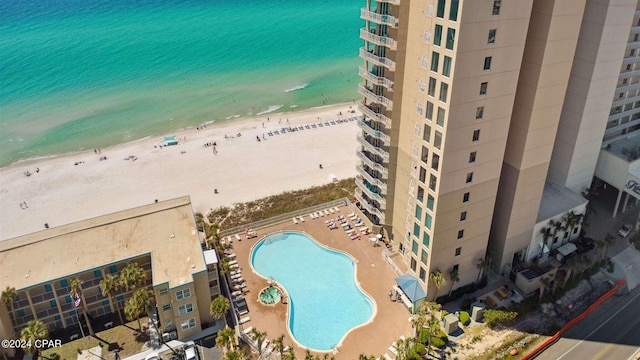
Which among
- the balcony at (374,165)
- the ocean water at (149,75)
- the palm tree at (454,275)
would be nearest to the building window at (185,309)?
the balcony at (374,165)

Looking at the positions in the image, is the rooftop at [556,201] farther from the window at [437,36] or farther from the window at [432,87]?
the window at [437,36]

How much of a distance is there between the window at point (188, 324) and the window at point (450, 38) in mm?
37844

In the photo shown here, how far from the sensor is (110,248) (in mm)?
50281

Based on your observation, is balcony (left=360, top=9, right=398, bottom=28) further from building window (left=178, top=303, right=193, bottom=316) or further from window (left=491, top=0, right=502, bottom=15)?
building window (left=178, top=303, right=193, bottom=316)

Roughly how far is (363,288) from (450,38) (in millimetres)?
30211

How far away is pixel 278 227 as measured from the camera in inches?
2579

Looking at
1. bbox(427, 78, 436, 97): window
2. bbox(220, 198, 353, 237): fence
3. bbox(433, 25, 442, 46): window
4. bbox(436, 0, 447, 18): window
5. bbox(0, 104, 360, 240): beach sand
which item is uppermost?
bbox(436, 0, 447, 18): window

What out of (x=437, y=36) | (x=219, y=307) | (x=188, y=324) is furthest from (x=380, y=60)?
(x=188, y=324)

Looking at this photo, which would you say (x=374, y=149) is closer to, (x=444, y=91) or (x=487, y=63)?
(x=444, y=91)

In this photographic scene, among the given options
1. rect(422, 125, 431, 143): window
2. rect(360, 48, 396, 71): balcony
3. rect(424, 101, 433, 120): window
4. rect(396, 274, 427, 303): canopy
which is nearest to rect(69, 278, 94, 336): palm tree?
rect(396, 274, 427, 303): canopy

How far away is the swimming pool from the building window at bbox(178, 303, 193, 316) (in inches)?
435

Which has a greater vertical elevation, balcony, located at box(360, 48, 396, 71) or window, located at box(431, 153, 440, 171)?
balcony, located at box(360, 48, 396, 71)

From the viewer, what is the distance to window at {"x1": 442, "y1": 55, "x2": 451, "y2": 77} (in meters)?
39.7

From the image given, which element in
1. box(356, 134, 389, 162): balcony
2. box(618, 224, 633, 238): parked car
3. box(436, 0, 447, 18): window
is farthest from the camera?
box(618, 224, 633, 238): parked car
